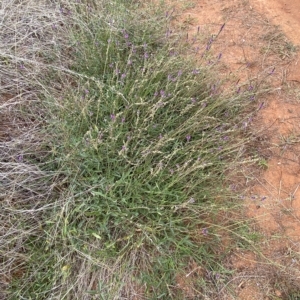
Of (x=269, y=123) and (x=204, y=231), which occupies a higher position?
(x=269, y=123)

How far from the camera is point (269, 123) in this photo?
2732 mm

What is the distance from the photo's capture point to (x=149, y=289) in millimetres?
1986

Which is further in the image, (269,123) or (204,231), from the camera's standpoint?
(269,123)

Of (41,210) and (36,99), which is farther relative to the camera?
(36,99)

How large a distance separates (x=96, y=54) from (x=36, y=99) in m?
0.54

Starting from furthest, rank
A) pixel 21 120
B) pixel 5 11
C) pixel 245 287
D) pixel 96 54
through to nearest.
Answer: pixel 5 11 < pixel 96 54 < pixel 21 120 < pixel 245 287

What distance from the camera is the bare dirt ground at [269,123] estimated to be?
210 cm

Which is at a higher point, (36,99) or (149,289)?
(36,99)

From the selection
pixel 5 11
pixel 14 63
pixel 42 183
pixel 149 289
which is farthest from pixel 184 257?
pixel 5 11

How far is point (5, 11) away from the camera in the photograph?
2898mm

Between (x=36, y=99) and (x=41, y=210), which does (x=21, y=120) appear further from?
(x=41, y=210)

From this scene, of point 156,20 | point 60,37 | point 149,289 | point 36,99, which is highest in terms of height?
point 156,20

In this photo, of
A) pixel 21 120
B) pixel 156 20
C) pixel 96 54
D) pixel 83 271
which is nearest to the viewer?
pixel 83 271

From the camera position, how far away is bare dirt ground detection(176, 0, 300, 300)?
210 centimetres
